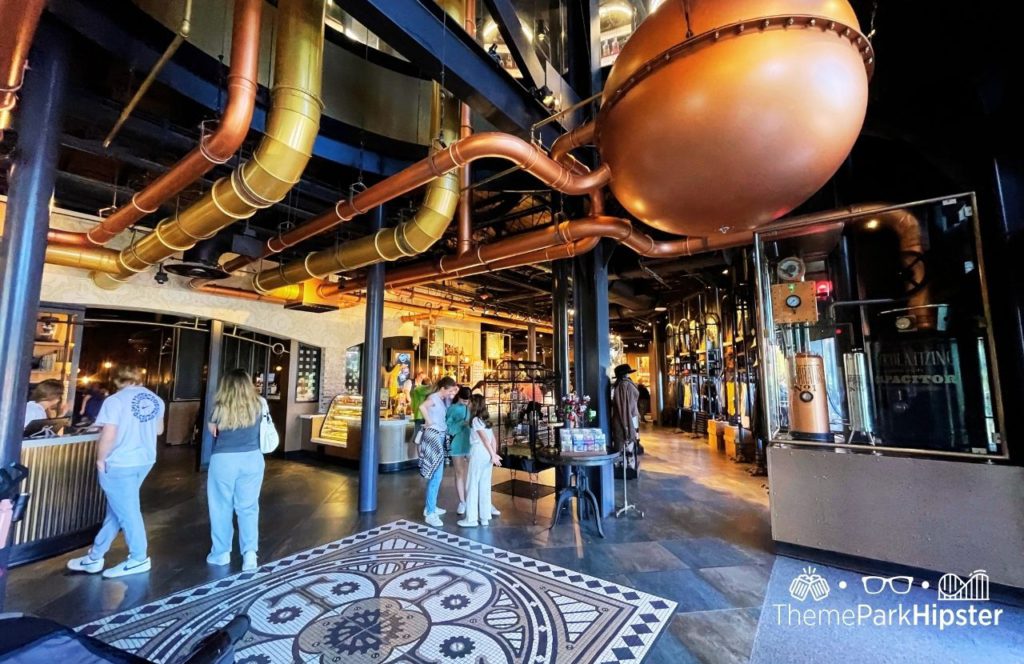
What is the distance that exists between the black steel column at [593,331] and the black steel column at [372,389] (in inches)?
101

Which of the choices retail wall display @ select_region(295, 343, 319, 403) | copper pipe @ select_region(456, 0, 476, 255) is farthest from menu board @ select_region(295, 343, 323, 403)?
copper pipe @ select_region(456, 0, 476, 255)

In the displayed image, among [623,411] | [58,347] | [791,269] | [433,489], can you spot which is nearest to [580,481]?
[623,411]

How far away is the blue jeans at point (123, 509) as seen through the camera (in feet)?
10.9

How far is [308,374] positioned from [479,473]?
6187mm

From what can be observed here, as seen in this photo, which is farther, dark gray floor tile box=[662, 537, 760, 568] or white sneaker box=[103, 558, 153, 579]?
dark gray floor tile box=[662, 537, 760, 568]

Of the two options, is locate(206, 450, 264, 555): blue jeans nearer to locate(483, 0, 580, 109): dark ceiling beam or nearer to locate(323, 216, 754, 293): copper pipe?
locate(323, 216, 754, 293): copper pipe

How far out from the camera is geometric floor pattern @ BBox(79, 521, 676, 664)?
7.91 feet

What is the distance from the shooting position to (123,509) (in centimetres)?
334

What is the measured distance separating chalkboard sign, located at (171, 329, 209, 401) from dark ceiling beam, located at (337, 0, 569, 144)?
9.42 m

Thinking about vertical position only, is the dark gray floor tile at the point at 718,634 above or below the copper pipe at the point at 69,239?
below

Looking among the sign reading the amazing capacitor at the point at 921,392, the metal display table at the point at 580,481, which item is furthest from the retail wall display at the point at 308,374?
the sign reading the amazing capacitor at the point at 921,392

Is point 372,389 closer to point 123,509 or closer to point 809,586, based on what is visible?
point 123,509

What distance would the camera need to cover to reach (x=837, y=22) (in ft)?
3.96

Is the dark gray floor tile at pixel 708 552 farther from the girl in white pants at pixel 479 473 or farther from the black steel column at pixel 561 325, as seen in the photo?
the black steel column at pixel 561 325
